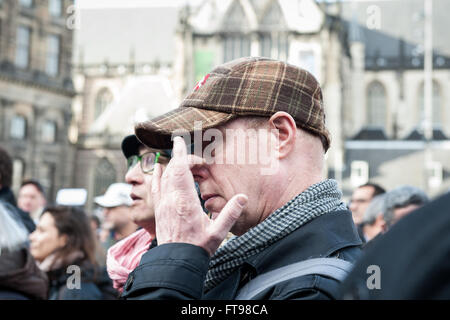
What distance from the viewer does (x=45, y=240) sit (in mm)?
4207

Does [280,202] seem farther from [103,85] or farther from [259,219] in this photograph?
[103,85]

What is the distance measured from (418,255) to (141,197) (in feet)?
8.13

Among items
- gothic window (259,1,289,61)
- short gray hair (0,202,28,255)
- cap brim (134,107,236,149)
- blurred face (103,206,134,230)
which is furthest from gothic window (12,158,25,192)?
cap brim (134,107,236,149)

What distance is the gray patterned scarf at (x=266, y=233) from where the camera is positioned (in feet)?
5.52

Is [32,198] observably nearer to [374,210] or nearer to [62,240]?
[62,240]

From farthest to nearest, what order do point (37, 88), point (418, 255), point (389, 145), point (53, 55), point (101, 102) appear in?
point (101, 102), point (389, 145), point (53, 55), point (37, 88), point (418, 255)

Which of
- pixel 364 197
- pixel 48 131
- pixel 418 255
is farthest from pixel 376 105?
pixel 418 255

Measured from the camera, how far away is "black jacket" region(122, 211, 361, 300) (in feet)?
4.83

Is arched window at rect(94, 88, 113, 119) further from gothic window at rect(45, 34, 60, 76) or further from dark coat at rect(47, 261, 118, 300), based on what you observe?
dark coat at rect(47, 261, 118, 300)

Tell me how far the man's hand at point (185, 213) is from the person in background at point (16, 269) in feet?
5.39

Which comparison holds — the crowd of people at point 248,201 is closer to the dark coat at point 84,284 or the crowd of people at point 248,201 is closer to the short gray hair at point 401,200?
the dark coat at point 84,284

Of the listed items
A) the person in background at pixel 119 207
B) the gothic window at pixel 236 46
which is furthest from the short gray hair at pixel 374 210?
the gothic window at pixel 236 46
